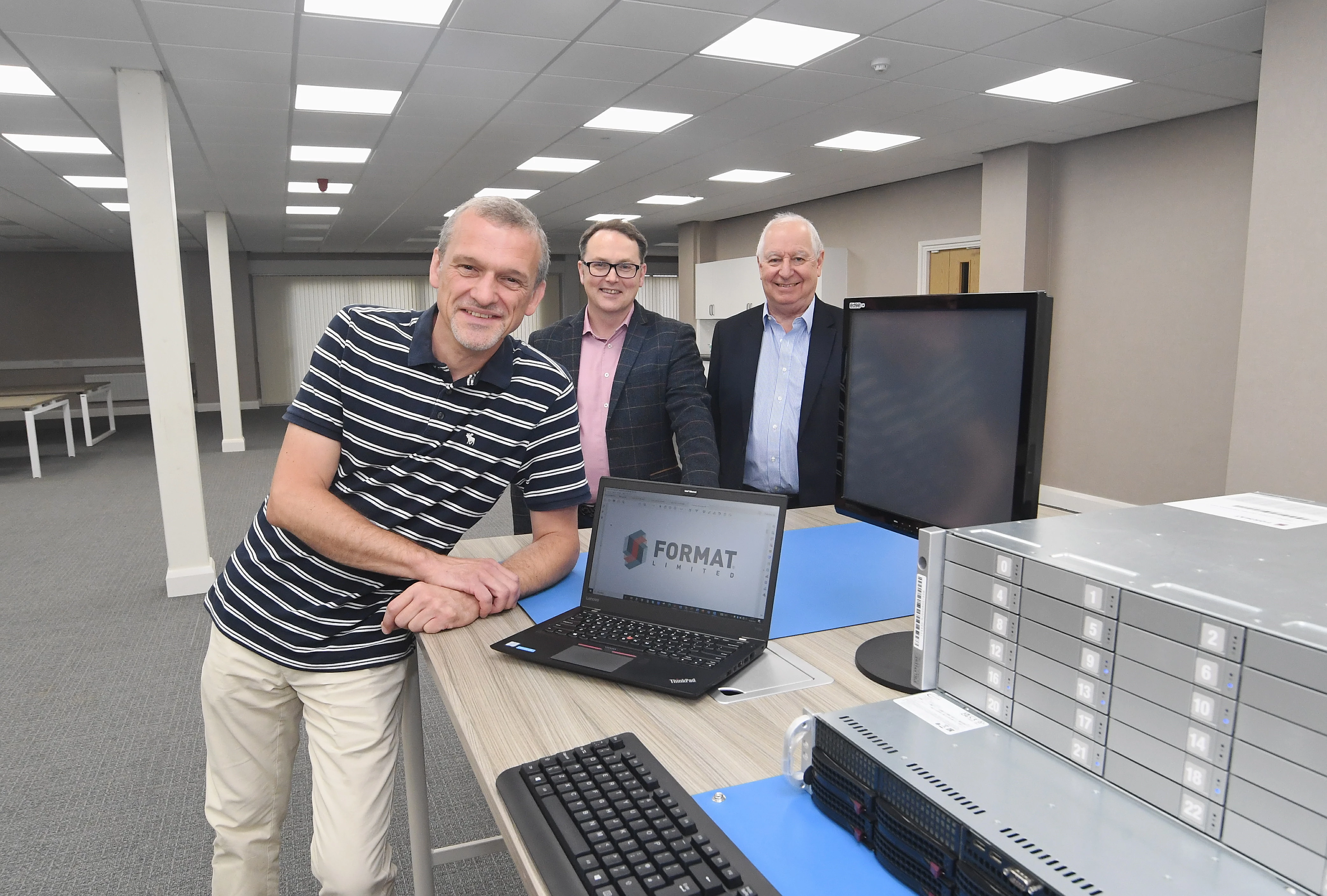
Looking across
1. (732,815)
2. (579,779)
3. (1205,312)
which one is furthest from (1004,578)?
(1205,312)

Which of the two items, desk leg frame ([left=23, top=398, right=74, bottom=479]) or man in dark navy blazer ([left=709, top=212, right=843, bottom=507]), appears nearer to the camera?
man in dark navy blazer ([left=709, top=212, right=843, bottom=507])

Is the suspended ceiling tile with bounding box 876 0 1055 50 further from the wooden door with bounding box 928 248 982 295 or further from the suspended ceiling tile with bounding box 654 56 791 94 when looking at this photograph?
the wooden door with bounding box 928 248 982 295

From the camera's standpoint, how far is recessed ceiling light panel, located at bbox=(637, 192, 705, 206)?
28.3 ft

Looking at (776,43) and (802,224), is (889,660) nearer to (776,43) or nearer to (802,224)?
(802,224)

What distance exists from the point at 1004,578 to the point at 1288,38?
13.3 ft

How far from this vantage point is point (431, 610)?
1.34 metres

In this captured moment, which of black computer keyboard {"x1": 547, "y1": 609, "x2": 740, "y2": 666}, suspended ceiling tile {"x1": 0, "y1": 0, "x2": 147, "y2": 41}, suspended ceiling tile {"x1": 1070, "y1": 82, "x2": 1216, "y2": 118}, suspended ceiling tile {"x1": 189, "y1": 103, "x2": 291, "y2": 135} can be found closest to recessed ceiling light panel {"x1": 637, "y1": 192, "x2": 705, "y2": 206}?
suspended ceiling tile {"x1": 189, "y1": 103, "x2": 291, "y2": 135}

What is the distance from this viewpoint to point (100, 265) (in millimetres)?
13062

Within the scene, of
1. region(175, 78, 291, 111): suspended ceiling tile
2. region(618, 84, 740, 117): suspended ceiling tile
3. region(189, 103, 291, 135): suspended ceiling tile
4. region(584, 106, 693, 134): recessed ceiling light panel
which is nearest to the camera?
region(175, 78, 291, 111): suspended ceiling tile

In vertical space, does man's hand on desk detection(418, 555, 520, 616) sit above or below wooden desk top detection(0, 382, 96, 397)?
above

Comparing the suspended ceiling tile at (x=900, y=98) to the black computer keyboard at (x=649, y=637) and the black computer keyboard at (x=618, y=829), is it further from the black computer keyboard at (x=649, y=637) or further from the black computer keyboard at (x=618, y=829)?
the black computer keyboard at (x=618, y=829)

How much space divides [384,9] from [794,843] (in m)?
3.64

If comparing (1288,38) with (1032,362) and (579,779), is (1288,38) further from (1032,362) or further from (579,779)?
(579,779)

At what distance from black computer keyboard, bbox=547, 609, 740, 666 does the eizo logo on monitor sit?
0.09 metres
